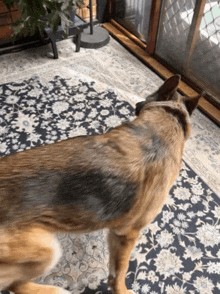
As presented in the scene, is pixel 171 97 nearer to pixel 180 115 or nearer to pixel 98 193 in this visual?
pixel 180 115

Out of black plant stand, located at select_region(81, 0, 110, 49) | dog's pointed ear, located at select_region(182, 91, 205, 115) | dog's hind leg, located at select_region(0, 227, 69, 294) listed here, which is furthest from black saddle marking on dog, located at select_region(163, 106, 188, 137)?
black plant stand, located at select_region(81, 0, 110, 49)

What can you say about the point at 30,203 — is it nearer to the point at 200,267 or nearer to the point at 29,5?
the point at 200,267

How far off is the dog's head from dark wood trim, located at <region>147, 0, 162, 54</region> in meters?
1.77

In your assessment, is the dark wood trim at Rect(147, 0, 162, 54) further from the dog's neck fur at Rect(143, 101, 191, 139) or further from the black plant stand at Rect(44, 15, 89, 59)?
the dog's neck fur at Rect(143, 101, 191, 139)

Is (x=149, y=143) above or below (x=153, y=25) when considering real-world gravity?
above

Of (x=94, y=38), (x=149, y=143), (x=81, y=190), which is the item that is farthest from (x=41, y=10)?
(x=81, y=190)

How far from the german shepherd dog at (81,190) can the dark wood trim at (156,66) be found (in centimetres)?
141

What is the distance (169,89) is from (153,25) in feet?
6.02

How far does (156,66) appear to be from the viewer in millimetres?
3111

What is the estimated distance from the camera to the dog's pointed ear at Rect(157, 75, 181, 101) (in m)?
1.51

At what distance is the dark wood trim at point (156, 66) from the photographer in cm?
262

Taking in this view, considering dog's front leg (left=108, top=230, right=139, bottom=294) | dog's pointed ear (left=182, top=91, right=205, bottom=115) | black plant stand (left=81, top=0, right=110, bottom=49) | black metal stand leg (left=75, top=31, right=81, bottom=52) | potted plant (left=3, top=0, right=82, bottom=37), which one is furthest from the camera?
black plant stand (left=81, top=0, right=110, bottom=49)

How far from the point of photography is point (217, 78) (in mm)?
2643

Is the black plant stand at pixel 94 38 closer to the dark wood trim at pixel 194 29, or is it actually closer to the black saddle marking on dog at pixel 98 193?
the dark wood trim at pixel 194 29
